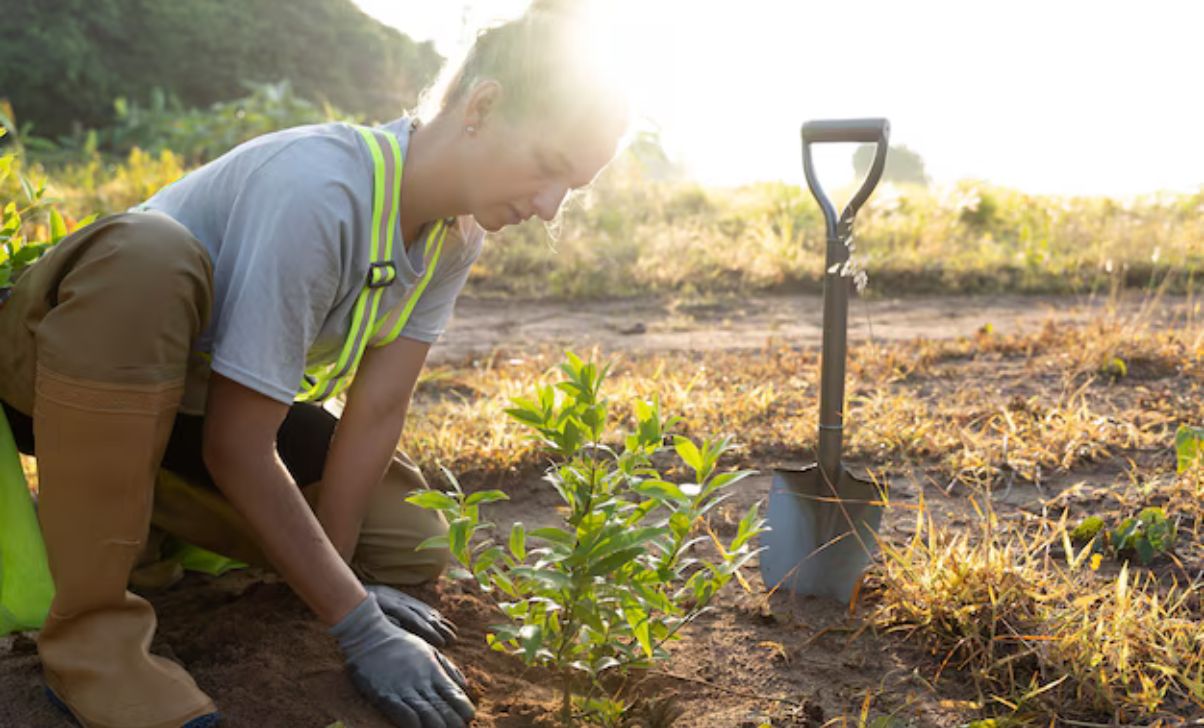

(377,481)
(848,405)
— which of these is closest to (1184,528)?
(848,405)

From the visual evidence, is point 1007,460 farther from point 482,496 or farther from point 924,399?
point 482,496

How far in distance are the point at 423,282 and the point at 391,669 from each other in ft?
2.55

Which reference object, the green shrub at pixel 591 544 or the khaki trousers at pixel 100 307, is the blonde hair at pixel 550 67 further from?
the khaki trousers at pixel 100 307

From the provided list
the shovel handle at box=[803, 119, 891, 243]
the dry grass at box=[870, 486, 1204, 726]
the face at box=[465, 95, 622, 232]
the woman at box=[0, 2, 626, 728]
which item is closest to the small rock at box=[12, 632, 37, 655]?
the woman at box=[0, 2, 626, 728]

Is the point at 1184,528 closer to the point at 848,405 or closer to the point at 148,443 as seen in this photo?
the point at 848,405

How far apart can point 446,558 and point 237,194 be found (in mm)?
1028

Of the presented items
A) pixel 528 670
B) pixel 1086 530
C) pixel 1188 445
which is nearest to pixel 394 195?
pixel 528 670

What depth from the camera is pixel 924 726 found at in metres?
1.90

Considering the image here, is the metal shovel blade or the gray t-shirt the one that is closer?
the gray t-shirt

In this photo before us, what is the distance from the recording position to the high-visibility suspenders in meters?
1.90

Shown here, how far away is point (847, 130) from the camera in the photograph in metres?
2.40

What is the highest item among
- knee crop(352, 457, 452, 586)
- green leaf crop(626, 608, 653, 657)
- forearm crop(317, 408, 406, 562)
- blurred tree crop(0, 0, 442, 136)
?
blurred tree crop(0, 0, 442, 136)

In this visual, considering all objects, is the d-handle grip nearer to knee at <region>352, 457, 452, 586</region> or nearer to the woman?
the woman

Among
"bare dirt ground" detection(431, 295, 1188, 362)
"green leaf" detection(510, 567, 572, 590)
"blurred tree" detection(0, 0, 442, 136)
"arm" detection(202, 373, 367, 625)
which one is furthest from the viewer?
"blurred tree" detection(0, 0, 442, 136)
